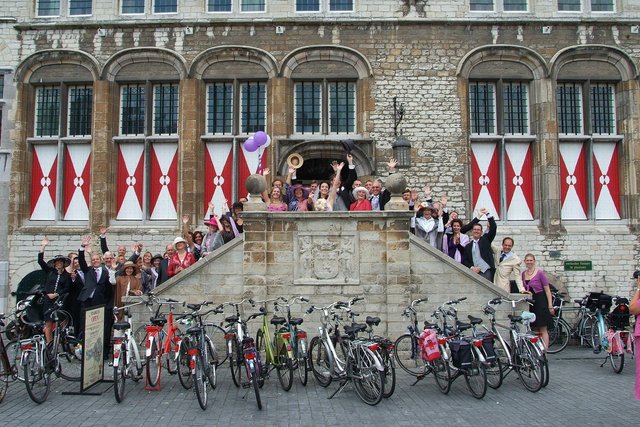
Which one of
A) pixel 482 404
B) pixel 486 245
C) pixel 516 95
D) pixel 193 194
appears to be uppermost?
pixel 516 95

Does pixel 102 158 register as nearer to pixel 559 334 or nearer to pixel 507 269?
pixel 507 269

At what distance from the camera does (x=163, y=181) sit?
50.3 feet

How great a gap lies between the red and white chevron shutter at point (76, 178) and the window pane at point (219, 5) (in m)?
5.14

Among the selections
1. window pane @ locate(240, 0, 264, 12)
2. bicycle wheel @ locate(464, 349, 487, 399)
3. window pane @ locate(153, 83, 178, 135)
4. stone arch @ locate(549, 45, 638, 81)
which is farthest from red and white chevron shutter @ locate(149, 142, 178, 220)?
stone arch @ locate(549, 45, 638, 81)

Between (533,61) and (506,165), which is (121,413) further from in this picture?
(533,61)

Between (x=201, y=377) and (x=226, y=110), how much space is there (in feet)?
31.1

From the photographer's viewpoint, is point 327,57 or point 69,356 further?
point 327,57

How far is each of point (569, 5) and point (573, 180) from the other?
4913 mm

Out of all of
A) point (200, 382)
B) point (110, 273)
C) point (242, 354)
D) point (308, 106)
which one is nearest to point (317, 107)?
point (308, 106)

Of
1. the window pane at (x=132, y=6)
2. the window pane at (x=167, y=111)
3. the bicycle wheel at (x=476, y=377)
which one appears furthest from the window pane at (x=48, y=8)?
the bicycle wheel at (x=476, y=377)

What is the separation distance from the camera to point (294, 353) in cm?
851

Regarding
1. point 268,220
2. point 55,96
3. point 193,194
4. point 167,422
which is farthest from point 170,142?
point 167,422

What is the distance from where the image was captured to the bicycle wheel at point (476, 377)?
25.4ft

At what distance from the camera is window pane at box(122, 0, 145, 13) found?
1551 cm
